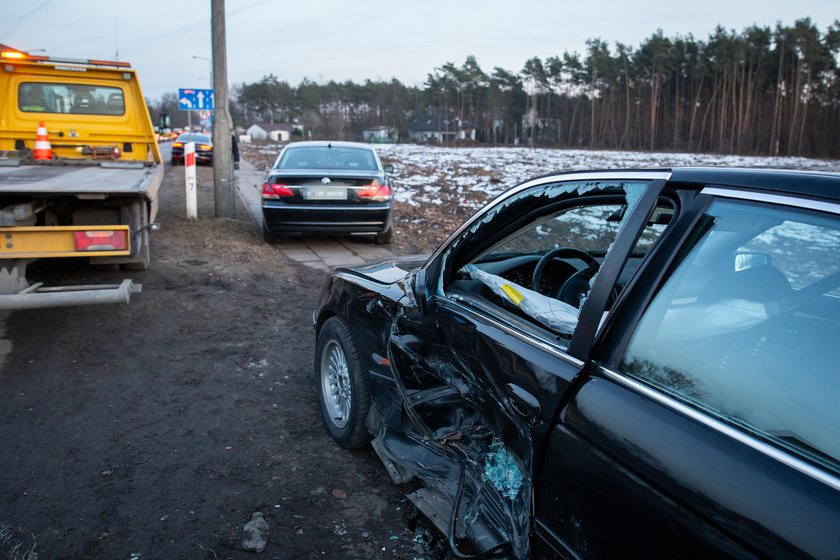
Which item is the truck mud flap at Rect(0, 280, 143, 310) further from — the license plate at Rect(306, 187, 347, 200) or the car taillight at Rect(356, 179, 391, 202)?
the car taillight at Rect(356, 179, 391, 202)

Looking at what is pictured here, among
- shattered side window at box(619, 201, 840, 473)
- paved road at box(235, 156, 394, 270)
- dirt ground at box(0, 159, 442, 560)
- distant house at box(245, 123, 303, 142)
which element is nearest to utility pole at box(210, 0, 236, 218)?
paved road at box(235, 156, 394, 270)

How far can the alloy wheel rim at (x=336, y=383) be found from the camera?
365 cm

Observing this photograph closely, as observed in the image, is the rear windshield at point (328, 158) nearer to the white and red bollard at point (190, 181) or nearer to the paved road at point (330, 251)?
the paved road at point (330, 251)

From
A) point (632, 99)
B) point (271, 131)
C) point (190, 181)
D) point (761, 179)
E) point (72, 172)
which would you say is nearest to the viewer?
point (761, 179)

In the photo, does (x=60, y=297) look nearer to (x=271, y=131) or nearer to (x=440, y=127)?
(x=440, y=127)

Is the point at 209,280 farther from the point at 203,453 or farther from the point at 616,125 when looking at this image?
the point at 616,125

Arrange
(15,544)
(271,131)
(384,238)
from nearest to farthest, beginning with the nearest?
(15,544), (384,238), (271,131)

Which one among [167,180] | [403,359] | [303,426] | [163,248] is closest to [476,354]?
[403,359]

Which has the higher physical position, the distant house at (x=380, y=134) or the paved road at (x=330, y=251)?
the distant house at (x=380, y=134)

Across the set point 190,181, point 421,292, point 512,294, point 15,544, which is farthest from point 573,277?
point 190,181

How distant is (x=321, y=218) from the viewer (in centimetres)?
890

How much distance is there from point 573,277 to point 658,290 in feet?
3.67

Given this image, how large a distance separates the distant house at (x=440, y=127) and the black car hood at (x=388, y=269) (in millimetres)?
91300

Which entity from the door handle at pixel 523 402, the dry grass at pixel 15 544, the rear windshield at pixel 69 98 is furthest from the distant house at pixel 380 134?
the door handle at pixel 523 402
